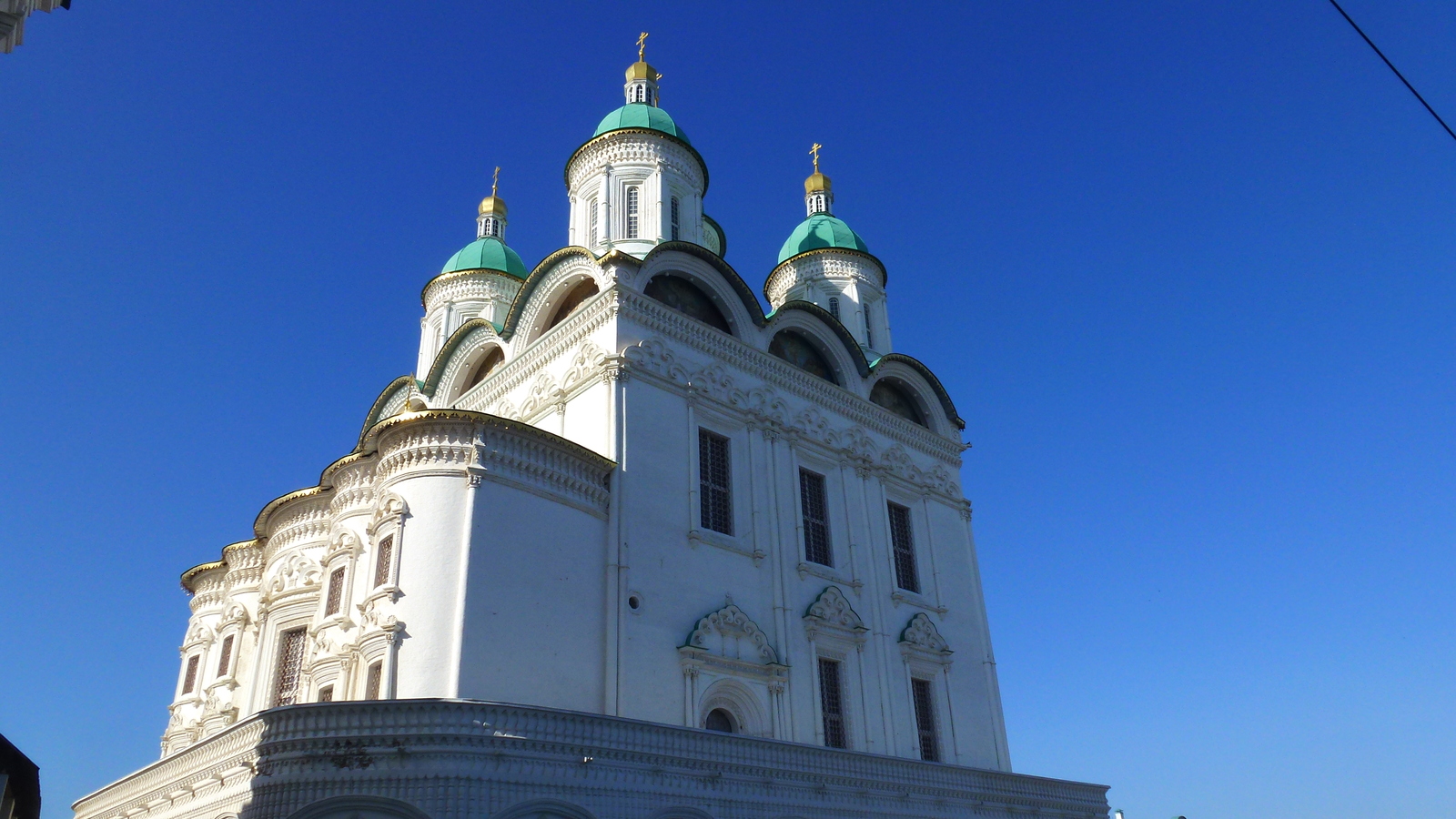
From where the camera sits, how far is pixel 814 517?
18797 millimetres

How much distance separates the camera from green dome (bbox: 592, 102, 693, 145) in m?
21.1

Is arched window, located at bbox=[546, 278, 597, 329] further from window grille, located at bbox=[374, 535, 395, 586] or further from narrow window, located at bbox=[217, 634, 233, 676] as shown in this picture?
narrow window, located at bbox=[217, 634, 233, 676]

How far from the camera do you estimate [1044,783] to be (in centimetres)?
1828

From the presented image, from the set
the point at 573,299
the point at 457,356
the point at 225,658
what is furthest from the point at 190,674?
the point at 573,299

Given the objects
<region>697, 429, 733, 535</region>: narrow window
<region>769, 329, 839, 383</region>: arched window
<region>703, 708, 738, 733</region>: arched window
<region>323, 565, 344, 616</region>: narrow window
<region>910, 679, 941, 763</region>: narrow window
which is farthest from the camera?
<region>769, 329, 839, 383</region>: arched window

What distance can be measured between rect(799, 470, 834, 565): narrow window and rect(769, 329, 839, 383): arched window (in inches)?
89.4

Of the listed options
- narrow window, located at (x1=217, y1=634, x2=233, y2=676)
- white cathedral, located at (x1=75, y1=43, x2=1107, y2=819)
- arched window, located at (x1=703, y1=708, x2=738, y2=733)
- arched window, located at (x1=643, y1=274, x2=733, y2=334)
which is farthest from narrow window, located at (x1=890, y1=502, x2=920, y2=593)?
narrow window, located at (x1=217, y1=634, x2=233, y2=676)

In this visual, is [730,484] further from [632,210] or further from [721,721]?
[632,210]

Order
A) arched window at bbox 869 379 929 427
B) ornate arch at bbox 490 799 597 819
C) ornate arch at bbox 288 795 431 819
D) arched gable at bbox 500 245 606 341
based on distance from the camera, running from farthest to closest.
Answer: arched window at bbox 869 379 929 427 < arched gable at bbox 500 245 606 341 < ornate arch at bbox 490 799 597 819 < ornate arch at bbox 288 795 431 819

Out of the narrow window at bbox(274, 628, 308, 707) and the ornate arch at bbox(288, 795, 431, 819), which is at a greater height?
the narrow window at bbox(274, 628, 308, 707)

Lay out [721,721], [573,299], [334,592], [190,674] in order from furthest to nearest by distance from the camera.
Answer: [190,674], [573,299], [334,592], [721,721]

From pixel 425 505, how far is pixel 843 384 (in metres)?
9.85

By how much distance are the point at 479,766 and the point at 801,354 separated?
467 inches

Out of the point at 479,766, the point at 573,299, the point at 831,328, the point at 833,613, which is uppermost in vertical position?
the point at 831,328
